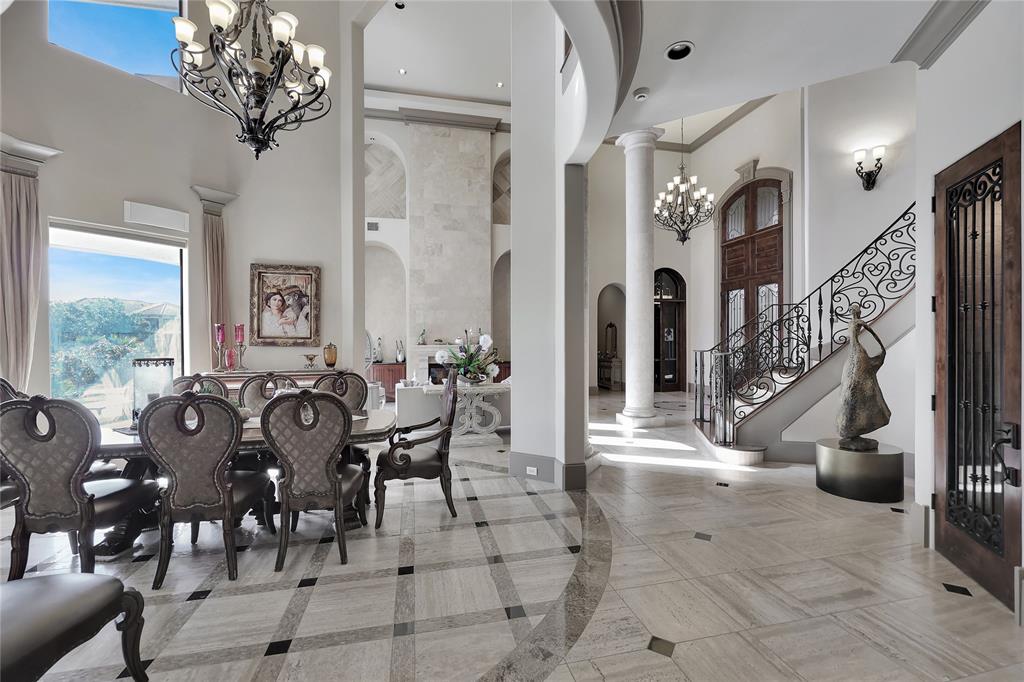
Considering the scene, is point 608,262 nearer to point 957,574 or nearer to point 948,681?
point 957,574

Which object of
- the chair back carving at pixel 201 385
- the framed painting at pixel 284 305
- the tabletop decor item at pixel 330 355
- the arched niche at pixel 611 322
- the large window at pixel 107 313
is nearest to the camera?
the chair back carving at pixel 201 385

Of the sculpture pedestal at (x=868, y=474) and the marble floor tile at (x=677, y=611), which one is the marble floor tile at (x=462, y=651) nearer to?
the marble floor tile at (x=677, y=611)

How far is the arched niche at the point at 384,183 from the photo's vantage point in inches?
457

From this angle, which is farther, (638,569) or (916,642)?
(638,569)

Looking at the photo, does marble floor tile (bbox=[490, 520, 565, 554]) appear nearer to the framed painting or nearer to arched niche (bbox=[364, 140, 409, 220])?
the framed painting

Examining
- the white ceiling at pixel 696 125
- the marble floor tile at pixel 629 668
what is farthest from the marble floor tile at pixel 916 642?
the white ceiling at pixel 696 125

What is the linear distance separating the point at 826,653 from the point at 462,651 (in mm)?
1640

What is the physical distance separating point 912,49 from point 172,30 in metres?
7.76

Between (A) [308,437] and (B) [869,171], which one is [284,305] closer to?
(A) [308,437]

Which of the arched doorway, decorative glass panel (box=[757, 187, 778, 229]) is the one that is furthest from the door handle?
the arched doorway

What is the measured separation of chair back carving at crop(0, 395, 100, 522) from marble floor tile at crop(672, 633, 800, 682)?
317 centimetres

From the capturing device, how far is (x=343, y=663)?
204cm

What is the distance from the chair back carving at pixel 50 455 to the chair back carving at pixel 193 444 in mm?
273

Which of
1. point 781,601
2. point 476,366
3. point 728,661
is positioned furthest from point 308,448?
point 476,366
